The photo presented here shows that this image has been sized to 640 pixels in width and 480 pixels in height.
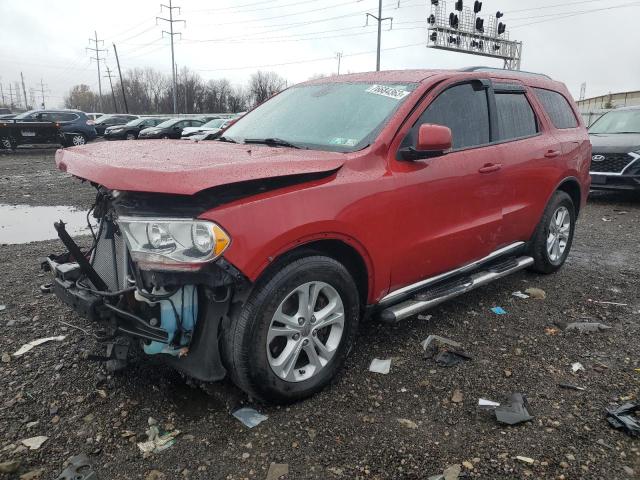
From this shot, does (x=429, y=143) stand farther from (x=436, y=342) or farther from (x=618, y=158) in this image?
(x=618, y=158)

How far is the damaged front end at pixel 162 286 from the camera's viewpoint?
234cm

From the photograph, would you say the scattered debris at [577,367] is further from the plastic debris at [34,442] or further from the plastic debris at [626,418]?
the plastic debris at [34,442]

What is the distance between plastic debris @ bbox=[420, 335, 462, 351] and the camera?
11.6 ft

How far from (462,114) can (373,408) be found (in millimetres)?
A: 2198

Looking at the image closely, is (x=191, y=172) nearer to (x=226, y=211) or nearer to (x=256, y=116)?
(x=226, y=211)

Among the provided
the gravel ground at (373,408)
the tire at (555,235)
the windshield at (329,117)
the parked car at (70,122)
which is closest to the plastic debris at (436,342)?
the gravel ground at (373,408)

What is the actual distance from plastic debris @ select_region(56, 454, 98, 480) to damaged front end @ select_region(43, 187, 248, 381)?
1.69ft

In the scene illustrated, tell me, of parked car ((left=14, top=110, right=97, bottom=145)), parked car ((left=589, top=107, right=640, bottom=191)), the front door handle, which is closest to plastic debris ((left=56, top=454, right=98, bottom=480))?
the front door handle

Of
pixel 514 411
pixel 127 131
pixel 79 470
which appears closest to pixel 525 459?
pixel 514 411

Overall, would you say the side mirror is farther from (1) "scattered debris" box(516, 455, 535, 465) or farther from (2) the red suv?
(1) "scattered debris" box(516, 455, 535, 465)

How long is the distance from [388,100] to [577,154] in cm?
268

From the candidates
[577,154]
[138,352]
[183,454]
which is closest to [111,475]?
[183,454]

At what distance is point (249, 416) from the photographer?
272cm

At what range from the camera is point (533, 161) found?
4367mm
